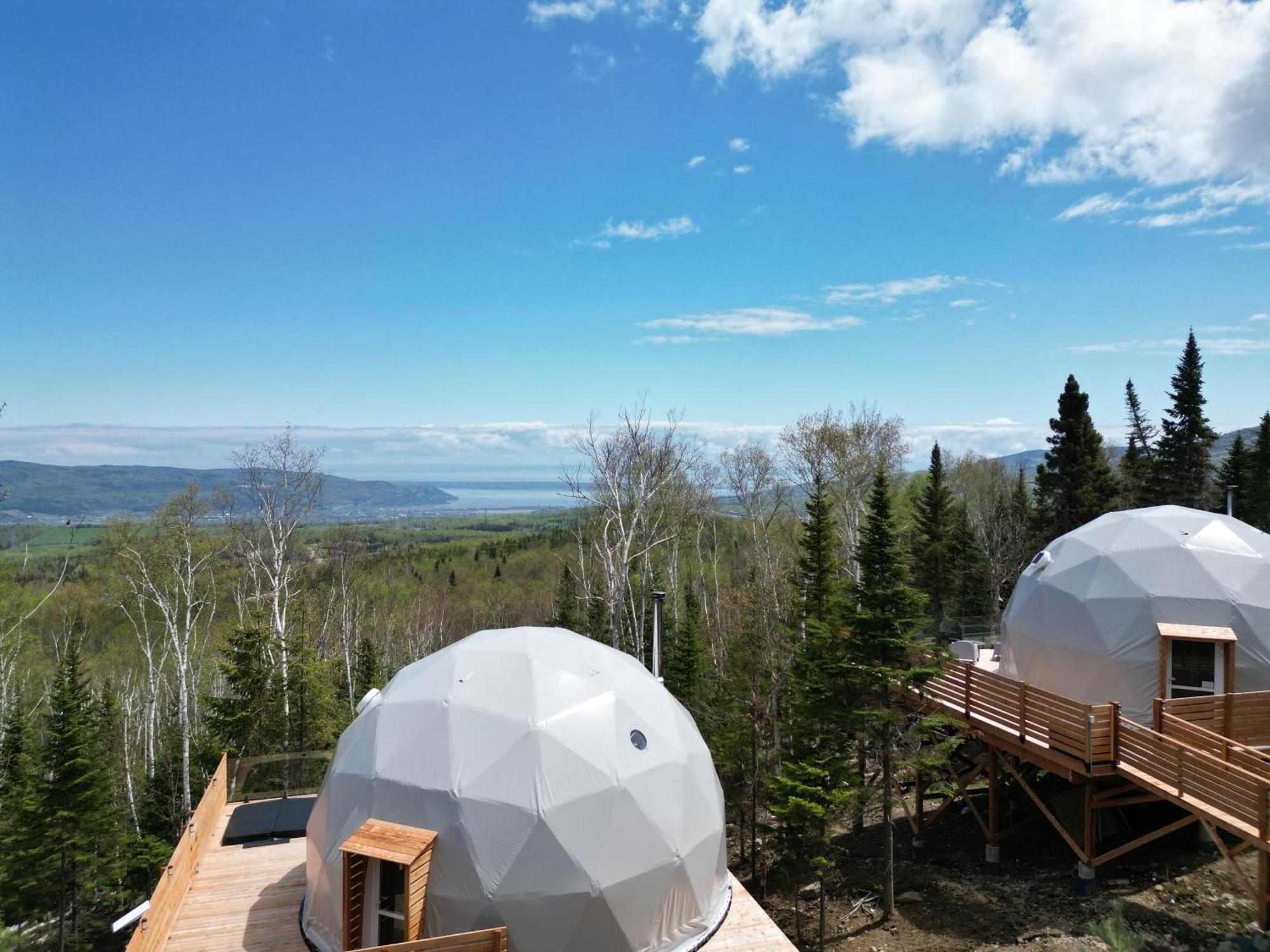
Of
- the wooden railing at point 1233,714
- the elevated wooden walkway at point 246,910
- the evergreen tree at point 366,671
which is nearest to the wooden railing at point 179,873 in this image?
the elevated wooden walkway at point 246,910

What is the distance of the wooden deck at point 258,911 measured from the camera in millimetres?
9500

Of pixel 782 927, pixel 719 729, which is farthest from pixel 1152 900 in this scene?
pixel 719 729

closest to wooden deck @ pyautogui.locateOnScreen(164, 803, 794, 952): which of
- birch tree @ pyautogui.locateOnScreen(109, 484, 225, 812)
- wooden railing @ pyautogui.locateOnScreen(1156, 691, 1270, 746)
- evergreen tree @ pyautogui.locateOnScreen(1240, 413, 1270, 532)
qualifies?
wooden railing @ pyautogui.locateOnScreen(1156, 691, 1270, 746)

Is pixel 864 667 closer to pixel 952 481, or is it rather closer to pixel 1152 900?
Answer: pixel 1152 900

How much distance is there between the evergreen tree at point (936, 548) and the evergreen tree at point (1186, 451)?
1027 centimetres

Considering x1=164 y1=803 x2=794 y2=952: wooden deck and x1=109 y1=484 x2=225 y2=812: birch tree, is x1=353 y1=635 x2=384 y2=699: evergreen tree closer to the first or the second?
x1=109 y1=484 x2=225 y2=812: birch tree

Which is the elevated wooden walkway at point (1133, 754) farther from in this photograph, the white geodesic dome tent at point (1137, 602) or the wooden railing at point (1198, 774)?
the white geodesic dome tent at point (1137, 602)

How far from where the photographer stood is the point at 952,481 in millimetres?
55031

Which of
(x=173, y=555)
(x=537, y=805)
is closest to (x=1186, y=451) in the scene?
(x=537, y=805)

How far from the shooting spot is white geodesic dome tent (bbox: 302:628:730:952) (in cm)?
856

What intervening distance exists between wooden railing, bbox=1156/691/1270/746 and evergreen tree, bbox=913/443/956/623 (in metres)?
27.3

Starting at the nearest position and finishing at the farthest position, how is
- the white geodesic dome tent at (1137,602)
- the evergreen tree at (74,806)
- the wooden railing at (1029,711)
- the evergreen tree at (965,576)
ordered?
the wooden railing at (1029,711) < the white geodesic dome tent at (1137,602) < the evergreen tree at (74,806) < the evergreen tree at (965,576)

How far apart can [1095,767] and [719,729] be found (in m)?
13.0

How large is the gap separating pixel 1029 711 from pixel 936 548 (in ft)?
92.6
